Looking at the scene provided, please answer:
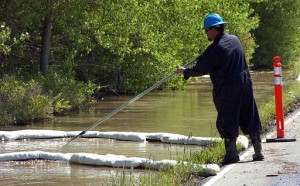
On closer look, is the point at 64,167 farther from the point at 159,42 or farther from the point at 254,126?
the point at 159,42

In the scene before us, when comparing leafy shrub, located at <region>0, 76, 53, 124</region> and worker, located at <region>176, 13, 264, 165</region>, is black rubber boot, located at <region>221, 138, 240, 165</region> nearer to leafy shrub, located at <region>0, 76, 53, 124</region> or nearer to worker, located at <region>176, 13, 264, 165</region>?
worker, located at <region>176, 13, 264, 165</region>

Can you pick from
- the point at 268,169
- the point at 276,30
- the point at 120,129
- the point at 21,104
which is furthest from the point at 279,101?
the point at 276,30

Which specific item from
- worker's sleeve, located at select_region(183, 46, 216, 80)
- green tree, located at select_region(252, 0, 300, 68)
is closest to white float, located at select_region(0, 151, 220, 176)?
worker's sleeve, located at select_region(183, 46, 216, 80)

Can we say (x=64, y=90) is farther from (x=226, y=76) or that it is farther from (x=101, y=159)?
(x=226, y=76)

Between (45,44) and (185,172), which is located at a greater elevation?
(45,44)

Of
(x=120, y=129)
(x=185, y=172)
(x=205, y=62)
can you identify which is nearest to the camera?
(x=185, y=172)

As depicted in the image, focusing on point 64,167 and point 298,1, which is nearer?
point 64,167

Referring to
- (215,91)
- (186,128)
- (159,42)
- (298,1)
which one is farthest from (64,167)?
(298,1)

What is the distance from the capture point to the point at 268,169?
9.79 metres

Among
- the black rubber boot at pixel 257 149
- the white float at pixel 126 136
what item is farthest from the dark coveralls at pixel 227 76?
the white float at pixel 126 136

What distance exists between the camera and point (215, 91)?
10430 millimetres

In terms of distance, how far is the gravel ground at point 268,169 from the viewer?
8.95 metres

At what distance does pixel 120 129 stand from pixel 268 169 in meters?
6.76

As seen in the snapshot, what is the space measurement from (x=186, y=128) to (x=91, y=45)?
6.93m
